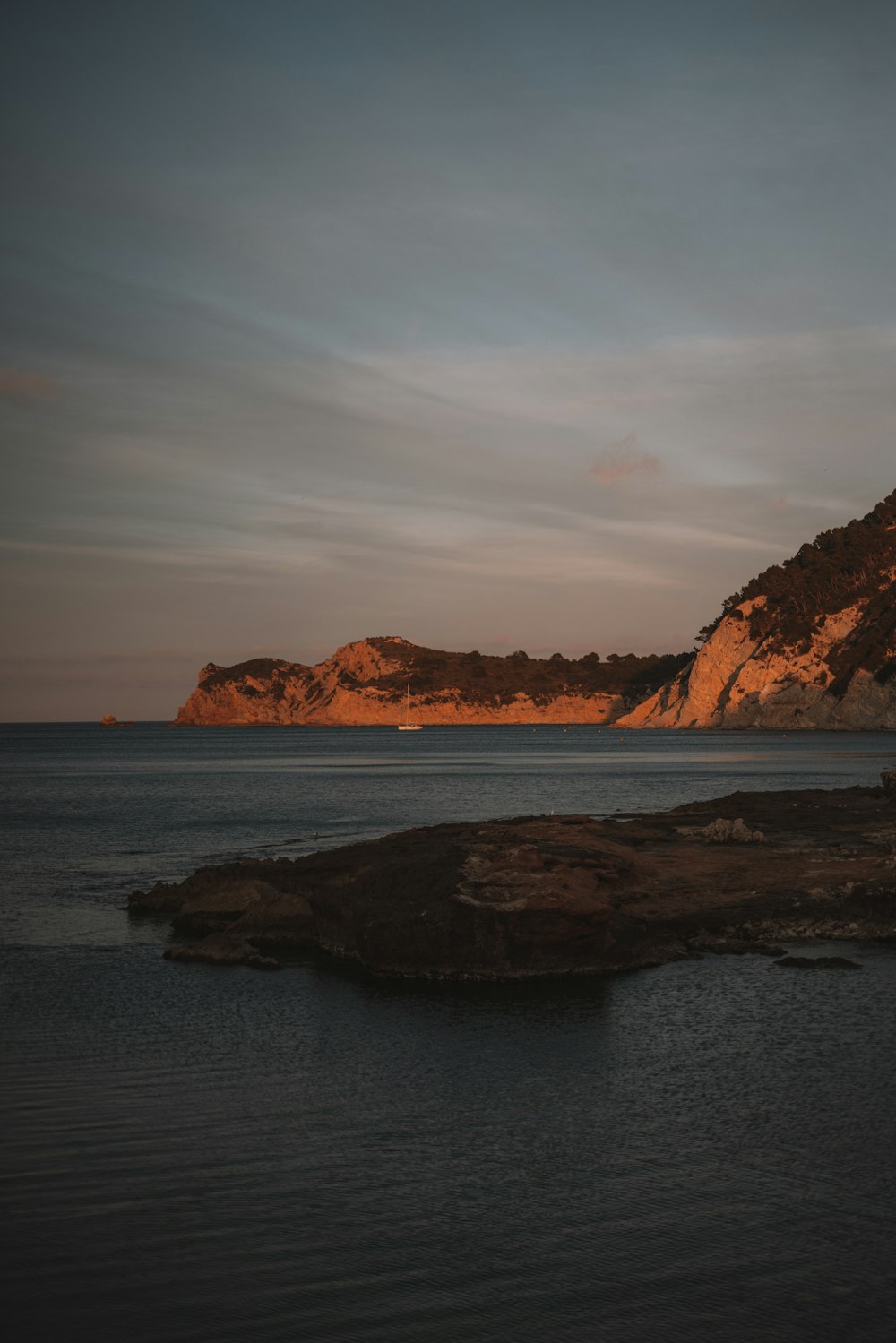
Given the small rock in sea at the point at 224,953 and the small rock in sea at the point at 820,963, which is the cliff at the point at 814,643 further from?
the small rock in sea at the point at 224,953

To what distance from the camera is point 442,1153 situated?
10867mm

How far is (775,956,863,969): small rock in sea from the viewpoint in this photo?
1869cm

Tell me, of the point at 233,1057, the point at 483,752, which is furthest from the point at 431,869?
the point at 483,752

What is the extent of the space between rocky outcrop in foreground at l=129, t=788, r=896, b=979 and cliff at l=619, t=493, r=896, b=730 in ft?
406

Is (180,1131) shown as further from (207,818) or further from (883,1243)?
(207,818)

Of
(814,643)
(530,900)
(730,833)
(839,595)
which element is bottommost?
(730,833)

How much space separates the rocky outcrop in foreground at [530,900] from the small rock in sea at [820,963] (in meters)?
1.03

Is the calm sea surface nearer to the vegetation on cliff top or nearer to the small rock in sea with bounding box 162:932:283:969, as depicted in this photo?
the small rock in sea with bounding box 162:932:283:969

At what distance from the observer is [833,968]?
731 inches

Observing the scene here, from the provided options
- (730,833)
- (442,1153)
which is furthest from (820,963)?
(730,833)

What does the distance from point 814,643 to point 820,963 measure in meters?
146

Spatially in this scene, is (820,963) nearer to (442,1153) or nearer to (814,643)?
(442,1153)

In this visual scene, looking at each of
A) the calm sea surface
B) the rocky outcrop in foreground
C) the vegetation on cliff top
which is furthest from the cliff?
the calm sea surface

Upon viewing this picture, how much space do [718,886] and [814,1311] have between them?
17332 mm
